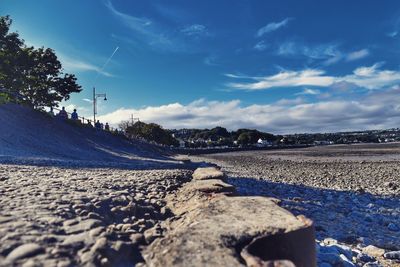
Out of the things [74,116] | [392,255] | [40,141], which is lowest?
[392,255]

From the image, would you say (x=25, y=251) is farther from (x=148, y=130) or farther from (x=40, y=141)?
(x=148, y=130)

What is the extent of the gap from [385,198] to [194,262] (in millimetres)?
12973

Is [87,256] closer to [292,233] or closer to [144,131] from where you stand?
[292,233]

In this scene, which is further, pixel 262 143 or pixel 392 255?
pixel 262 143

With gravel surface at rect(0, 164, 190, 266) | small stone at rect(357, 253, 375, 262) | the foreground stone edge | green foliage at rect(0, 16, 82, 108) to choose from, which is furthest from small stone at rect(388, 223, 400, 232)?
green foliage at rect(0, 16, 82, 108)

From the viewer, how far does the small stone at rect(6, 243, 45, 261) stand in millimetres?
2953

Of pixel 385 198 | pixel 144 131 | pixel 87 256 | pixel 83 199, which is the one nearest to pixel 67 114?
pixel 385 198

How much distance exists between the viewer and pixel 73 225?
3.96m

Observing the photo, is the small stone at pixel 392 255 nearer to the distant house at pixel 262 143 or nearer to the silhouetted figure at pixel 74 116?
the silhouetted figure at pixel 74 116

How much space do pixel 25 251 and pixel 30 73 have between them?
139 feet

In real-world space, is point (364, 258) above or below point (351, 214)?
above

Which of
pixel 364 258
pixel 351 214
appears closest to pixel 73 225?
pixel 364 258

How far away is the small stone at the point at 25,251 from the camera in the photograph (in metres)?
2.95

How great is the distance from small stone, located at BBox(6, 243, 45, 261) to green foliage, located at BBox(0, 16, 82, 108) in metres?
32.6
